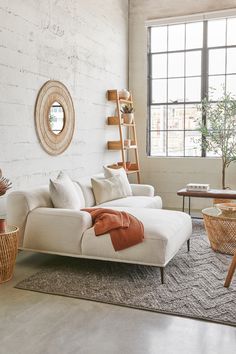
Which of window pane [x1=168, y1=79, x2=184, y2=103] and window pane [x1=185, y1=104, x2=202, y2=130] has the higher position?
window pane [x1=168, y1=79, x2=184, y2=103]

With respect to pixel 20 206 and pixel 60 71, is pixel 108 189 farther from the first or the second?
pixel 60 71

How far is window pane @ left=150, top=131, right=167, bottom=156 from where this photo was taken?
22.4 feet

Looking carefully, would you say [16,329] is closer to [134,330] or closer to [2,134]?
[134,330]

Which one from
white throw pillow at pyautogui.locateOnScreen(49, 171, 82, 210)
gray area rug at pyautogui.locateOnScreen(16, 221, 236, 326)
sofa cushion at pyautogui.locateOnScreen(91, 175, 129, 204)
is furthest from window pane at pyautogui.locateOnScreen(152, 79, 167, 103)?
Answer: gray area rug at pyautogui.locateOnScreen(16, 221, 236, 326)

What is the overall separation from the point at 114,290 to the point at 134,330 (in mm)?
638

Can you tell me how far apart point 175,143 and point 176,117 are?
44 cm

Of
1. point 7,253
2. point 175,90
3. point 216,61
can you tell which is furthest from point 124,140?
point 7,253

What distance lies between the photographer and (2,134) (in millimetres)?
3875

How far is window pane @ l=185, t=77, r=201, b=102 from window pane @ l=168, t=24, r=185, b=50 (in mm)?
583

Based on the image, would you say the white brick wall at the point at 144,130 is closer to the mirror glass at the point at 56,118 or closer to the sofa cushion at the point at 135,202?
the sofa cushion at the point at 135,202

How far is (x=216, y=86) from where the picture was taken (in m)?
6.36

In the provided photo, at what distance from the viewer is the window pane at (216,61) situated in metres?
6.32

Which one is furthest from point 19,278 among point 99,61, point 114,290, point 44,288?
point 99,61

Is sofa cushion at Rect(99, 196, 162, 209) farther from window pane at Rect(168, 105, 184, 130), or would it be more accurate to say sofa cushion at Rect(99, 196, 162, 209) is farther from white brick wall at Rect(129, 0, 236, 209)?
window pane at Rect(168, 105, 184, 130)
